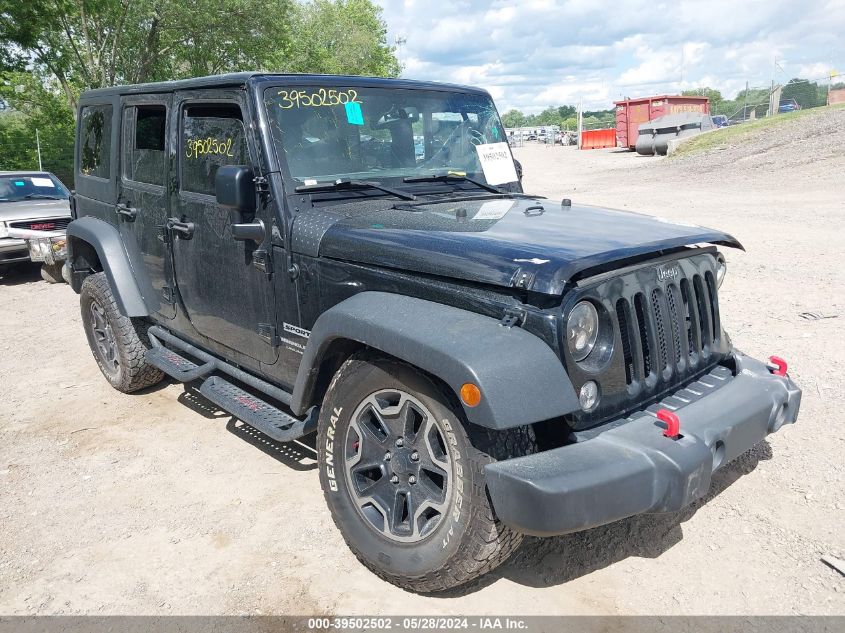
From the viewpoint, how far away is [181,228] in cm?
403

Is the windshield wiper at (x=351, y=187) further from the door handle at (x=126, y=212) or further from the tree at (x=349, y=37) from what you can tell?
the tree at (x=349, y=37)

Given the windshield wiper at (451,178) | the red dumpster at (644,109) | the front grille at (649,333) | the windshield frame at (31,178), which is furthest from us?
the red dumpster at (644,109)

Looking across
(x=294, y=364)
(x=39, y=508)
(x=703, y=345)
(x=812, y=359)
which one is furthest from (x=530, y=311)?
(x=812, y=359)

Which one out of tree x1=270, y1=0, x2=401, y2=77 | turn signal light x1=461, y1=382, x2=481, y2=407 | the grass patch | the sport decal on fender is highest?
tree x1=270, y1=0, x2=401, y2=77

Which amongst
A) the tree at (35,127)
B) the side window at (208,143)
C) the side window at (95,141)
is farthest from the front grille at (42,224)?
the tree at (35,127)

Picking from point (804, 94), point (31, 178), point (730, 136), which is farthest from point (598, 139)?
point (31, 178)

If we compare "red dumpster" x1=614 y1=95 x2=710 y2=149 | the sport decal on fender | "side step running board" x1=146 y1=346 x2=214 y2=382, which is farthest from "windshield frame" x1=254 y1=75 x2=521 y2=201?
"red dumpster" x1=614 y1=95 x2=710 y2=149

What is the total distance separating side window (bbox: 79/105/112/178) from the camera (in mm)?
4949

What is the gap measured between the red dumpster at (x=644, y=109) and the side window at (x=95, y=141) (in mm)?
31271

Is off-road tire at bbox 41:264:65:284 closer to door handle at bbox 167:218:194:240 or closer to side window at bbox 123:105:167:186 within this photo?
side window at bbox 123:105:167:186

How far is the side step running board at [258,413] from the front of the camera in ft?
11.0

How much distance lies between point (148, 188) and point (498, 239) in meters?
2.61

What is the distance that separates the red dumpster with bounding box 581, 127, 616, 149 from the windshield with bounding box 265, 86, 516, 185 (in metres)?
40.1

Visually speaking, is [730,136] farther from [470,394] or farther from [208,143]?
[470,394]
